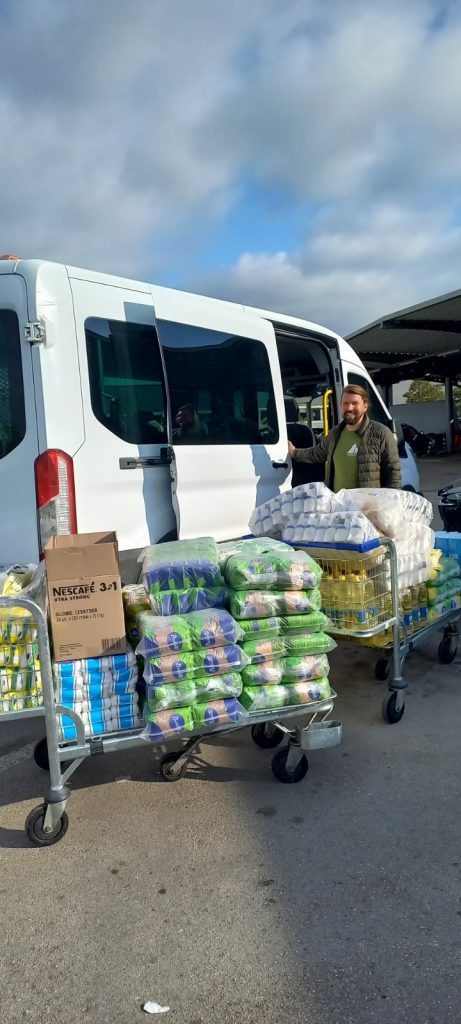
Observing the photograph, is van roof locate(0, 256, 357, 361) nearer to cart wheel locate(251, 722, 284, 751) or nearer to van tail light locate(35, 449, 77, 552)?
van tail light locate(35, 449, 77, 552)

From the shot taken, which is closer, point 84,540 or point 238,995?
point 238,995

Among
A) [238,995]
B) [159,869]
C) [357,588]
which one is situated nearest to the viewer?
[238,995]

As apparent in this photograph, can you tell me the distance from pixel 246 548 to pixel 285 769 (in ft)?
3.43

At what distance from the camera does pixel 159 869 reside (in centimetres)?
264

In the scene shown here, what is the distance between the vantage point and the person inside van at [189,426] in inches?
167

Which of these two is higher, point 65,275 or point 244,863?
point 65,275

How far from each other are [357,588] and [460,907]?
1.55 m

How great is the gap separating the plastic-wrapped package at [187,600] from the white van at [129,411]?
946 mm

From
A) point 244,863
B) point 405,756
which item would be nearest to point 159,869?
point 244,863

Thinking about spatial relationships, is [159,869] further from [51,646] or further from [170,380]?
[170,380]

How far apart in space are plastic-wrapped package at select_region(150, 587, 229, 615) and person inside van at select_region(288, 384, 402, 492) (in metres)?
2.12

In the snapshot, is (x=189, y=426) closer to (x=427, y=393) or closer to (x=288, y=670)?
(x=288, y=670)

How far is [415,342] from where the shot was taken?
24453 millimetres

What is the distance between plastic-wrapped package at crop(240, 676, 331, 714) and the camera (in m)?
3.01
